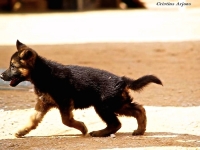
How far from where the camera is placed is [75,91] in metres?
7.74

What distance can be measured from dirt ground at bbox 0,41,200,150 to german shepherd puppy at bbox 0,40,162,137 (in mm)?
202

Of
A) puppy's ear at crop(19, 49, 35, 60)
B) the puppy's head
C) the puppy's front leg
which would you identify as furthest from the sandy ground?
puppy's ear at crop(19, 49, 35, 60)

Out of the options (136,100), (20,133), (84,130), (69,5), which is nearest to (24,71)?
(20,133)

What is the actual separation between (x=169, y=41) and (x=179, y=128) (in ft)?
30.7

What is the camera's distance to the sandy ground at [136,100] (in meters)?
7.09

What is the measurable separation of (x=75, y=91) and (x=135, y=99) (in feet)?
8.43

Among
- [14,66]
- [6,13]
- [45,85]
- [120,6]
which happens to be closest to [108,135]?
[45,85]

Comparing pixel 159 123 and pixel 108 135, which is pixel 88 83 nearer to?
pixel 108 135

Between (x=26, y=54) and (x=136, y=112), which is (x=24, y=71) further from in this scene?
(x=136, y=112)

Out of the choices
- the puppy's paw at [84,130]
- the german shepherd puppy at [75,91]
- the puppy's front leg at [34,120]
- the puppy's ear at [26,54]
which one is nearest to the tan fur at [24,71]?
the german shepherd puppy at [75,91]

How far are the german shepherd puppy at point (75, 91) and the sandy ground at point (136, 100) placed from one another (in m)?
0.21

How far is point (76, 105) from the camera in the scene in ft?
25.5

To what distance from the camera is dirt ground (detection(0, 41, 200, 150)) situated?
7082 millimetres

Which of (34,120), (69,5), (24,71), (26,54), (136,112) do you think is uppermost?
(26,54)
